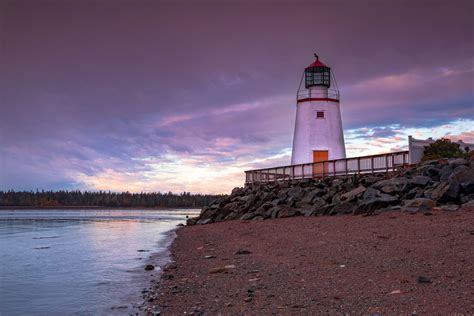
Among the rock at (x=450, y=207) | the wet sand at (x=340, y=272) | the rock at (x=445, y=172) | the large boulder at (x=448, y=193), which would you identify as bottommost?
the wet sand at (x=340, y=272)

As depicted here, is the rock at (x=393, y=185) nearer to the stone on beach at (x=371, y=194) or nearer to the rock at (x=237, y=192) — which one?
the stone on beach at (x=371, y=194)

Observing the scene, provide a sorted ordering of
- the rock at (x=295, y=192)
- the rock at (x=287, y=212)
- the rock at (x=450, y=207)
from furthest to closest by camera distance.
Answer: the rock at (x=295, y=192)
the rock at (x=287, y=212)
the rock at (x=450, y=207)

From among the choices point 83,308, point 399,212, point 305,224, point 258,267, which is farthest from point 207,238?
point 83,308

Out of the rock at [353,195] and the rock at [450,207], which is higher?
the rock at [353,195]

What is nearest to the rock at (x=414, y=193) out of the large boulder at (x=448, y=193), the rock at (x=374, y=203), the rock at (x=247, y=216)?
the rock at (x=374, y=203)

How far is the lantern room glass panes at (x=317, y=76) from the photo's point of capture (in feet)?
123

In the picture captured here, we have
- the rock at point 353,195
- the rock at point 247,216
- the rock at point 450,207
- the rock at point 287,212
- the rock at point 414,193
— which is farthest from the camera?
the rock at point 247,216

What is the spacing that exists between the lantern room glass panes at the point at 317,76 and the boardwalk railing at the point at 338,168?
7130 millimetres

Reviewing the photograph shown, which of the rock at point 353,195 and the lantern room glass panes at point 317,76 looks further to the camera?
the lantern room glass panes at point 317,76

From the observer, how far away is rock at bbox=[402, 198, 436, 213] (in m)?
17.9

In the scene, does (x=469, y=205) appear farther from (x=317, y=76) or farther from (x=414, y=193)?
(x=317, y=76)

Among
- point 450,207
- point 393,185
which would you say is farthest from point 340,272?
point 393,185

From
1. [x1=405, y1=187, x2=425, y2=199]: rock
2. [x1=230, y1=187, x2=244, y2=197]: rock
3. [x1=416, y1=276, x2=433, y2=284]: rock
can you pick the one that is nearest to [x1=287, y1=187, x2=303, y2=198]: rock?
[x1=405, y1=187, x2=425, y2=199]: rock

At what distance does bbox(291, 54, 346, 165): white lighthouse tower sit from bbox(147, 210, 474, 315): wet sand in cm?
1755
